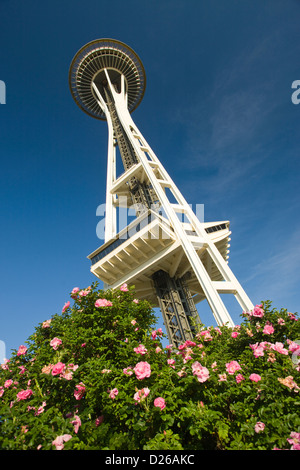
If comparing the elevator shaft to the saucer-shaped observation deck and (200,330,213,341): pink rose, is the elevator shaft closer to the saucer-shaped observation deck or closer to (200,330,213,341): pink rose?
(200,330,213,341): pink rose

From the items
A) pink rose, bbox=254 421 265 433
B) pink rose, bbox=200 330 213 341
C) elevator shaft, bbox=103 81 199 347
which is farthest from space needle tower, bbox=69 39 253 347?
pink rose, bbox=254 421 265 433

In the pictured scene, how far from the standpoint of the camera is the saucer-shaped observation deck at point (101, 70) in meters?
35.2

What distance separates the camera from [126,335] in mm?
6215

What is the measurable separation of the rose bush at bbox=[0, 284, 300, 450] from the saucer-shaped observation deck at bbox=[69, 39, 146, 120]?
4035cm

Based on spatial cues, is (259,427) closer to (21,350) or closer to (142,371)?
(142,371)

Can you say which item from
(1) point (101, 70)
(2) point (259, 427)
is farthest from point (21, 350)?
(1) point (101, 70)

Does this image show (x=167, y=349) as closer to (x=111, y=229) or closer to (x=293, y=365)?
(x=293, y=365)

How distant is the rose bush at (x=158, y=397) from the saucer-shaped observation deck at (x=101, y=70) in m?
40.3

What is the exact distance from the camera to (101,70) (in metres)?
35.8

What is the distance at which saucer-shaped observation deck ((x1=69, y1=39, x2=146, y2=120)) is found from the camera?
35.2 meters

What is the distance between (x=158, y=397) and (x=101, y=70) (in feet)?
140

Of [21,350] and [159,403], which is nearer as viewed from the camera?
[159,403]
